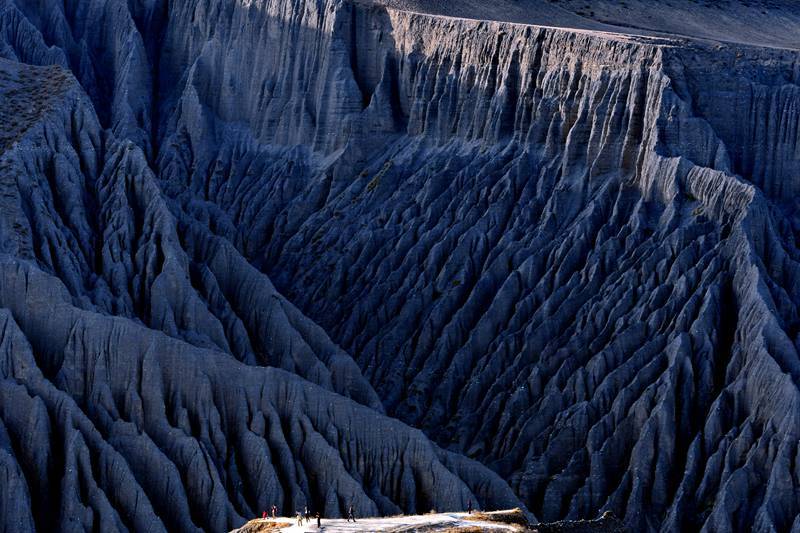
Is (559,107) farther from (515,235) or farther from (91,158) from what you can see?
(91,158)

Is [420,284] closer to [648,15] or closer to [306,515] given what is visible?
[648,15]

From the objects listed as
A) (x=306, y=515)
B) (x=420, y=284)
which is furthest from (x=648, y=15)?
(x=306, y=515)

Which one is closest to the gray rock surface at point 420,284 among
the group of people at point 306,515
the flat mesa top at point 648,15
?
the flat mesa top at point 648,15

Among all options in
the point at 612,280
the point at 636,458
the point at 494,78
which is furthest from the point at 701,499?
the point at 494,78

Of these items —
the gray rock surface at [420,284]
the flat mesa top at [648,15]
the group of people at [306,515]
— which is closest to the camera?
the group of people at [306,515]

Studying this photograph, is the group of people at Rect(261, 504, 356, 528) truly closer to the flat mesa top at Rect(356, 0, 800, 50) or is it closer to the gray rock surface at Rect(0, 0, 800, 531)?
the gray rock surface at Rect(0, 0, 800, 531)

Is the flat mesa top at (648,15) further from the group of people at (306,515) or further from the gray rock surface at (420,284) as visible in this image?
the group of people at (306,515)
